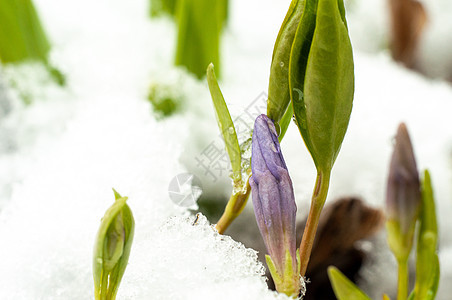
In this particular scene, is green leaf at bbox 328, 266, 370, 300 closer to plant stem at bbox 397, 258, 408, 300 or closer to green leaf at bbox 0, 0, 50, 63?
plant stem at bbox 397, 258, 408, 300

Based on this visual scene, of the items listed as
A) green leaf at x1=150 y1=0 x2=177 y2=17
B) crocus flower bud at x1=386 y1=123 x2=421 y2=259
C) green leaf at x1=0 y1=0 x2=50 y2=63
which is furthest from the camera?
green leaf at x1=150 y1=0 x2=177 y2=17

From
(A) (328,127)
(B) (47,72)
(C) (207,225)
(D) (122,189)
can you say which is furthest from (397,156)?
(B) (47,72)

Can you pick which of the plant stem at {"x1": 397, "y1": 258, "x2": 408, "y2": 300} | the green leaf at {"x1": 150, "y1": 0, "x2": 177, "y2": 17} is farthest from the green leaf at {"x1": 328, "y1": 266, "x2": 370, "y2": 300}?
the green leaf at {"x1": 150, "y1": 0, "x2": 177, "y2": 17}

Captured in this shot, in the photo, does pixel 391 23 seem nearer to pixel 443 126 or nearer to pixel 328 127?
pixel 443 126

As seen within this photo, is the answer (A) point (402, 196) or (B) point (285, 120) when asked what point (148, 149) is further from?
(A) point (402, 196)

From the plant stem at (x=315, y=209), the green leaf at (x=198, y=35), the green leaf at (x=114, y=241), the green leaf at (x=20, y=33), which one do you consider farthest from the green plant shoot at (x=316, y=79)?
the green leaf at (x=20, y=33)

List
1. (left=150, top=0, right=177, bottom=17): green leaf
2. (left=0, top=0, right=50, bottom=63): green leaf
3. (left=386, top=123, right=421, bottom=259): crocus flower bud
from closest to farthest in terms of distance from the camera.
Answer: (left=386, top=123, right=421, bottom=259): crocus flower bud < (left=0, top=0, right=50, bottom=63): green leaf < (left=150, top=0, right=177, bottom=17): green leaf
